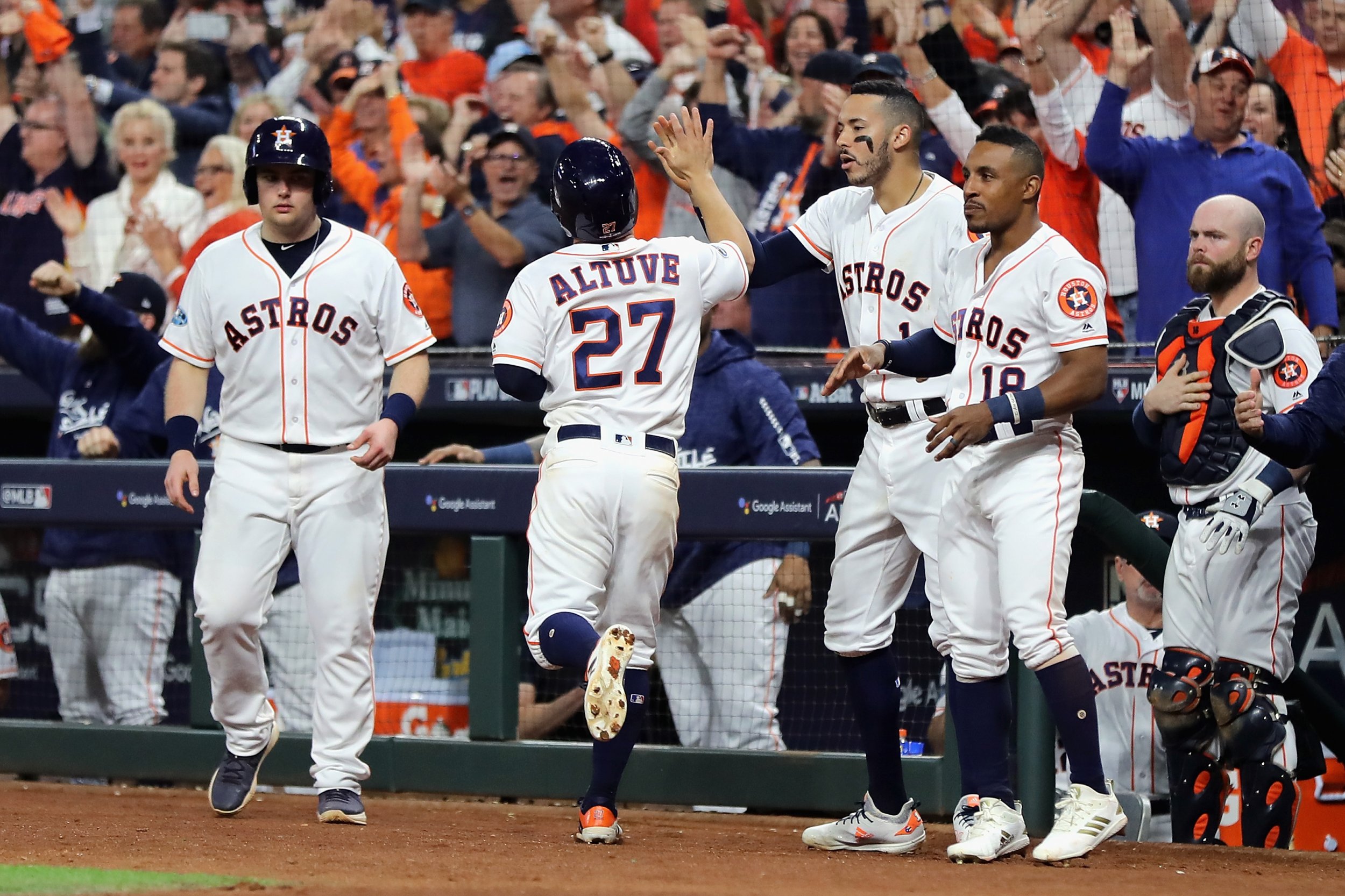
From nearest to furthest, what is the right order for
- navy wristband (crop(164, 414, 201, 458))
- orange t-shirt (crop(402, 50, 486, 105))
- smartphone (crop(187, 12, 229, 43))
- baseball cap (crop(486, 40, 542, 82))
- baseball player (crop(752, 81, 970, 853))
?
baseball player (crop(752, 81, 970, 853)), navy wristband (crop(164, 414, 201, 458)), baseball cap (crop(486, 40, 542, 82)), orange t-shirt (crop(402, 50, 486, 105)), smartphone (crop(187, 12, 229, 43))

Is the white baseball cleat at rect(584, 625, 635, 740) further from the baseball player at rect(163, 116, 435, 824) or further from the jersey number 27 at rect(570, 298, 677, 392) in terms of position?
the baseball player at rect(163, 116, 435, 824)

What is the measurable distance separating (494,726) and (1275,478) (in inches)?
92.1

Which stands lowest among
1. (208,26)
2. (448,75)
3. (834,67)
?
(834,67)

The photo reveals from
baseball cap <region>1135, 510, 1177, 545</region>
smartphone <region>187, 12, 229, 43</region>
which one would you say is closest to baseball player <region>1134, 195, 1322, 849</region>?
baseball cap <region>1135, 510, 1177, 545</region>

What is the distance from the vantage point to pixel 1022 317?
367 cm

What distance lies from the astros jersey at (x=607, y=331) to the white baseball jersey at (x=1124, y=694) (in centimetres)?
204

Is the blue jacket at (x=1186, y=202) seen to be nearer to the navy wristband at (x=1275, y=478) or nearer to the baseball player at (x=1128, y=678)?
the baseball player at (x=1128, y=678)

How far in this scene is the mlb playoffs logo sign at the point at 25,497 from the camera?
5.30 metres

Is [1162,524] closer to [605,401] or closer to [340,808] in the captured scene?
[605,401]

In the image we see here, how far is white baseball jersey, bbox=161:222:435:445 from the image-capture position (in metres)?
4.23

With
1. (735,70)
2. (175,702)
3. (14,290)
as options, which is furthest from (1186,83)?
(14,290)

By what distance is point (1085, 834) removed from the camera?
3.56m

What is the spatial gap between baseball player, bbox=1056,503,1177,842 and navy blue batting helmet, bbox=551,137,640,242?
224 centimetres

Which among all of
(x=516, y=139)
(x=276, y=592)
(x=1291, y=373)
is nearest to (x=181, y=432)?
(x=276, y=592)
